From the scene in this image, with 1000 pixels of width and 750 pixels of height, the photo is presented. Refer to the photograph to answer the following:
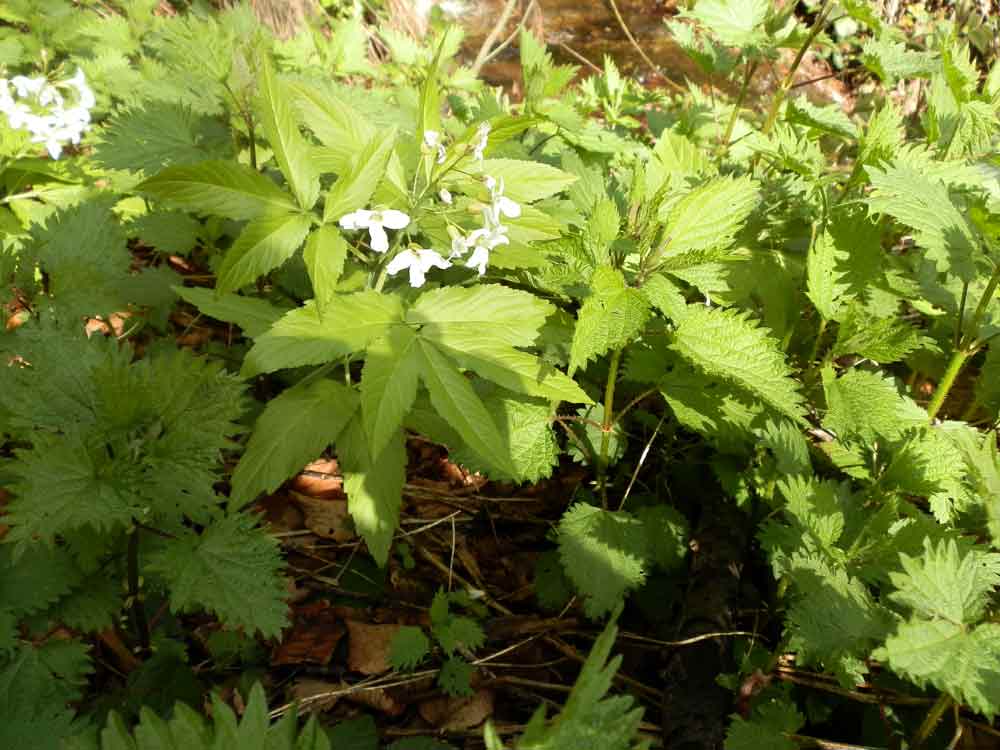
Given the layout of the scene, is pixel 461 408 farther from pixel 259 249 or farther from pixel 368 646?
pixel 368 646

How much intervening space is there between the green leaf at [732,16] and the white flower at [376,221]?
1.88 m

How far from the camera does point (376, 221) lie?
5.12ft

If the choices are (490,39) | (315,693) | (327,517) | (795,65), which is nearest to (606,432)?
(327,517)

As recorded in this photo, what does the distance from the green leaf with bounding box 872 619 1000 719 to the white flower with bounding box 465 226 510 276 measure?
45.6 inches

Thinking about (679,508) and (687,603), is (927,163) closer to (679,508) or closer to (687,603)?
(679,508)

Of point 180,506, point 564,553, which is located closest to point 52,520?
point 180,506

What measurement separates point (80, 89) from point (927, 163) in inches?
131

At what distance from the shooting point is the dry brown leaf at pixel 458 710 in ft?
5.79

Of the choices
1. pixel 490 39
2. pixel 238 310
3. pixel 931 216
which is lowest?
pixel 238 310

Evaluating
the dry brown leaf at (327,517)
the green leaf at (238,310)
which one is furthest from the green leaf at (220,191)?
the dry brown leaf at (327,517)

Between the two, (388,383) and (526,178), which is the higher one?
(526,178)

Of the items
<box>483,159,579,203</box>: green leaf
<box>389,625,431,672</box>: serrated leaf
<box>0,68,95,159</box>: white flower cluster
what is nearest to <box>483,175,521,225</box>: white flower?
<box>483,159,579,203</box>: green leaf

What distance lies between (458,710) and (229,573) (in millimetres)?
769

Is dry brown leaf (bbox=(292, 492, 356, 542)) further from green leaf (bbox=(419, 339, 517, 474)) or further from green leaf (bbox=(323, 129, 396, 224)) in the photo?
green leaf (bbox=(323, 129, 396, 224))
